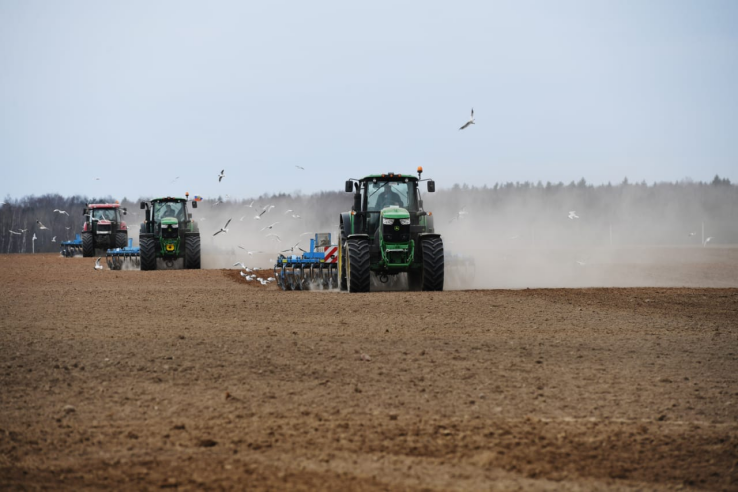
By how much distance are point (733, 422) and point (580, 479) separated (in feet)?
7.60

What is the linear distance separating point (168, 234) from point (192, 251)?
1.29 m

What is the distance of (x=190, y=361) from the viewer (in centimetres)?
978

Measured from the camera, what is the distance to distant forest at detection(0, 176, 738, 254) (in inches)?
2878

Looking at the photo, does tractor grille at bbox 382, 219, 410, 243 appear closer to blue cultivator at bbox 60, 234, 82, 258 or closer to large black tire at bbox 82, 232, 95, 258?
large black tire at bbox 82, 232, 95, 258

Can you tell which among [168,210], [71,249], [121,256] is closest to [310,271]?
[168,210]

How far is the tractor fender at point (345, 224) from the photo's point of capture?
2028 centimetres

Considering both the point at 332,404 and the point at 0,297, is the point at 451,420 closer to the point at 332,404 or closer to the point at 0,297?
Answer: the point at 332,404

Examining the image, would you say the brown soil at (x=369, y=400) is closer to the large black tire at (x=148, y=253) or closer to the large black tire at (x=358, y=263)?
the large black tire at (x=358, y=263)

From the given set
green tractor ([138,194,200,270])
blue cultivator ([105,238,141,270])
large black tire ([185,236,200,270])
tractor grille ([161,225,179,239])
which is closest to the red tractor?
blue cultivator ([105,238,141,270])

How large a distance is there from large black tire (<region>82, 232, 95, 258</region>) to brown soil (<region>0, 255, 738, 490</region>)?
28.4m

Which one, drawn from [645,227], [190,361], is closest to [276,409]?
[190,361]

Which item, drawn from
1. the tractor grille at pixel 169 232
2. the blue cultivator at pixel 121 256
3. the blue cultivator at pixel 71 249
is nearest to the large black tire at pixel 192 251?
the tractor grille at pixel 169 232

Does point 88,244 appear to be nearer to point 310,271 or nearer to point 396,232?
point 310,271

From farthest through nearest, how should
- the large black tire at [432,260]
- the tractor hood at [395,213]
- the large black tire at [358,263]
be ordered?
the tractor hood at [395,213] → the large black tire at [432,260] → the large black tire at [358,263]
